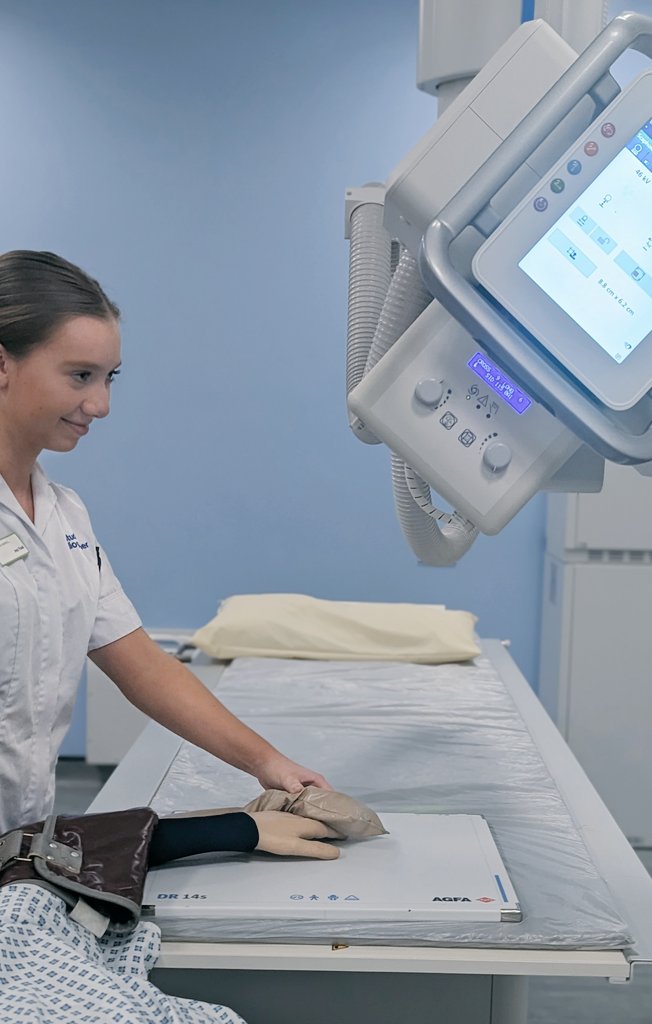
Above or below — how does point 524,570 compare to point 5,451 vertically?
below

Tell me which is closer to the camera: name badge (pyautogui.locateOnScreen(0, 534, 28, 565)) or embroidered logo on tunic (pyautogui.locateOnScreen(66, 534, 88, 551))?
name badge (pyautogui.locateOnScreen(0, 534, 28, 565))

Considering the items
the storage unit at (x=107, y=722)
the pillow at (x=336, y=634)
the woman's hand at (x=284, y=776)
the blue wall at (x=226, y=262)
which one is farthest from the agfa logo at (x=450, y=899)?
the blue wall at (x=226, y=262)

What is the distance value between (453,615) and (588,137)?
6.85 ft

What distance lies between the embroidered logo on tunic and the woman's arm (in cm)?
15

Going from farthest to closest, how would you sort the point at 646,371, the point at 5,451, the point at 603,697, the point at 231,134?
the point at 231,134 < the point at 603,697 < the point at 5,451 < the point at 646,371

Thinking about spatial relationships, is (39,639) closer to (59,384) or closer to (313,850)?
(59,384)

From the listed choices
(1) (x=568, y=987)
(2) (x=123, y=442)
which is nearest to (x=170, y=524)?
(2) (x=123, y=442)

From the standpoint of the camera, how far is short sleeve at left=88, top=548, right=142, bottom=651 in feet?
5.19

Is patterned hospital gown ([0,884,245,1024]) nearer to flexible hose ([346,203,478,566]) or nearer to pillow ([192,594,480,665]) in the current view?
flexible hose ([346,203,478,566])

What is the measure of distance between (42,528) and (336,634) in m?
1.51

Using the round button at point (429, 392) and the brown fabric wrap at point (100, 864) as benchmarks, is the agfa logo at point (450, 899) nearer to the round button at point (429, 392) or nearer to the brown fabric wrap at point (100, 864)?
the brown fabric wrap at point (100, 864)

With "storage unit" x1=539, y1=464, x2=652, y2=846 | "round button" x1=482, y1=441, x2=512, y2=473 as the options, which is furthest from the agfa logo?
"storage unit" x1=539, y1=464, x2=652, y2=846

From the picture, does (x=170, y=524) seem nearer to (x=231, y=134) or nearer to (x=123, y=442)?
(x=123, y=442)

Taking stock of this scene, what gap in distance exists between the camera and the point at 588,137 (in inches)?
38.1
